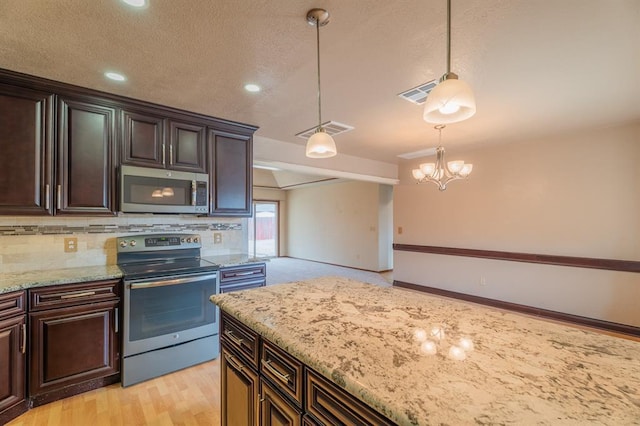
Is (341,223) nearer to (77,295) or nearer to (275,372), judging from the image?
(77,295)

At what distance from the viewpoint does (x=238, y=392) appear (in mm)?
1442

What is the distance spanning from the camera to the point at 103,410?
6.71ft

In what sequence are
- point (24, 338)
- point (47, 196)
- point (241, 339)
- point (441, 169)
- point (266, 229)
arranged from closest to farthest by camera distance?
1. point (241, 339)
2. point (24, 338)
3. point (47, 196)
4. point (441, 169)
5. point (266, 229)

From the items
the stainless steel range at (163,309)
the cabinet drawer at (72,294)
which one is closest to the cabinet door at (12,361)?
the cabinet drawer at (72,294)

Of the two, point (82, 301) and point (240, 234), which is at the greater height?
point (240, 234)

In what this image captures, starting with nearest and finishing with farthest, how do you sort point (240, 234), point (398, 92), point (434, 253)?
point (398, 92), point (240, 234), point (434, 253)

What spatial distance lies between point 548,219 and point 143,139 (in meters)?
4.92

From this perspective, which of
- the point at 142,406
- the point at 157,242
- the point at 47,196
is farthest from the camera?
the point at 157,242

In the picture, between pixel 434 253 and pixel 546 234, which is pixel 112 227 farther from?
pixel 546 234

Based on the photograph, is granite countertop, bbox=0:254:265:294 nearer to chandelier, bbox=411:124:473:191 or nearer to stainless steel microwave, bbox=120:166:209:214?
stainless steel microwave, bbox=120:166:209:214

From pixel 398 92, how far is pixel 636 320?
3777 millimetres

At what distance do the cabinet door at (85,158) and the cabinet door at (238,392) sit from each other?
1808 millimetres

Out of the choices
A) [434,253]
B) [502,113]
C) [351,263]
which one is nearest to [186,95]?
[502,113]

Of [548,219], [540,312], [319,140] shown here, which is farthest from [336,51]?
[540,312]
